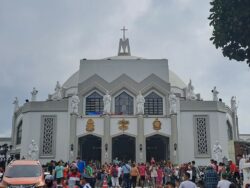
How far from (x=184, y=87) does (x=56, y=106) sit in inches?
688

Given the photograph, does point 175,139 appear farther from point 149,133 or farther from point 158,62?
point 158,62

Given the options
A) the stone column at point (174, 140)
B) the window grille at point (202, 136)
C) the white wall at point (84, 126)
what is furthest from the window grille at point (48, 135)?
the window grille at point (202, 136)

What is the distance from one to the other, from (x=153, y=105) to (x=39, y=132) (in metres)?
10.9

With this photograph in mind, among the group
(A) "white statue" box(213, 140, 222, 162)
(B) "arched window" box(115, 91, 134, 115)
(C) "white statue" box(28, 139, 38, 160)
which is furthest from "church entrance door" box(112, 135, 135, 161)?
(A) "white statue" box(213, 140, 222, 162)

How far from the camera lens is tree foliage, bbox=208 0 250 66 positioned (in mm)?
14133

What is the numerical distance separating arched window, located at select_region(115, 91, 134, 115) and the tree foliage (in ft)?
68.8

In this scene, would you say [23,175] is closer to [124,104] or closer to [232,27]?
[232,27]

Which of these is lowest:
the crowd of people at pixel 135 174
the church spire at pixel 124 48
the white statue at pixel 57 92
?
the crowd of people at pixel 135 174

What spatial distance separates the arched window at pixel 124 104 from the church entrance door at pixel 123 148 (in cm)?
268

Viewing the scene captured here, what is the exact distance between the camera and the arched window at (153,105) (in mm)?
35491

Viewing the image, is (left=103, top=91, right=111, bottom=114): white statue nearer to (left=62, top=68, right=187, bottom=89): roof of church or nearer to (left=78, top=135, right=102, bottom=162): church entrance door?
(left=78, top=135, right=102, bottom=162): church entrance door

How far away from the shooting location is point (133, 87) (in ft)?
118

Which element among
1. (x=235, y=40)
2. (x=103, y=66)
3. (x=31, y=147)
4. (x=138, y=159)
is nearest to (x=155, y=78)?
(x=103, y=66)

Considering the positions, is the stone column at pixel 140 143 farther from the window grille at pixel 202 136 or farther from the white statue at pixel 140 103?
the window grille at pixel 202 136
